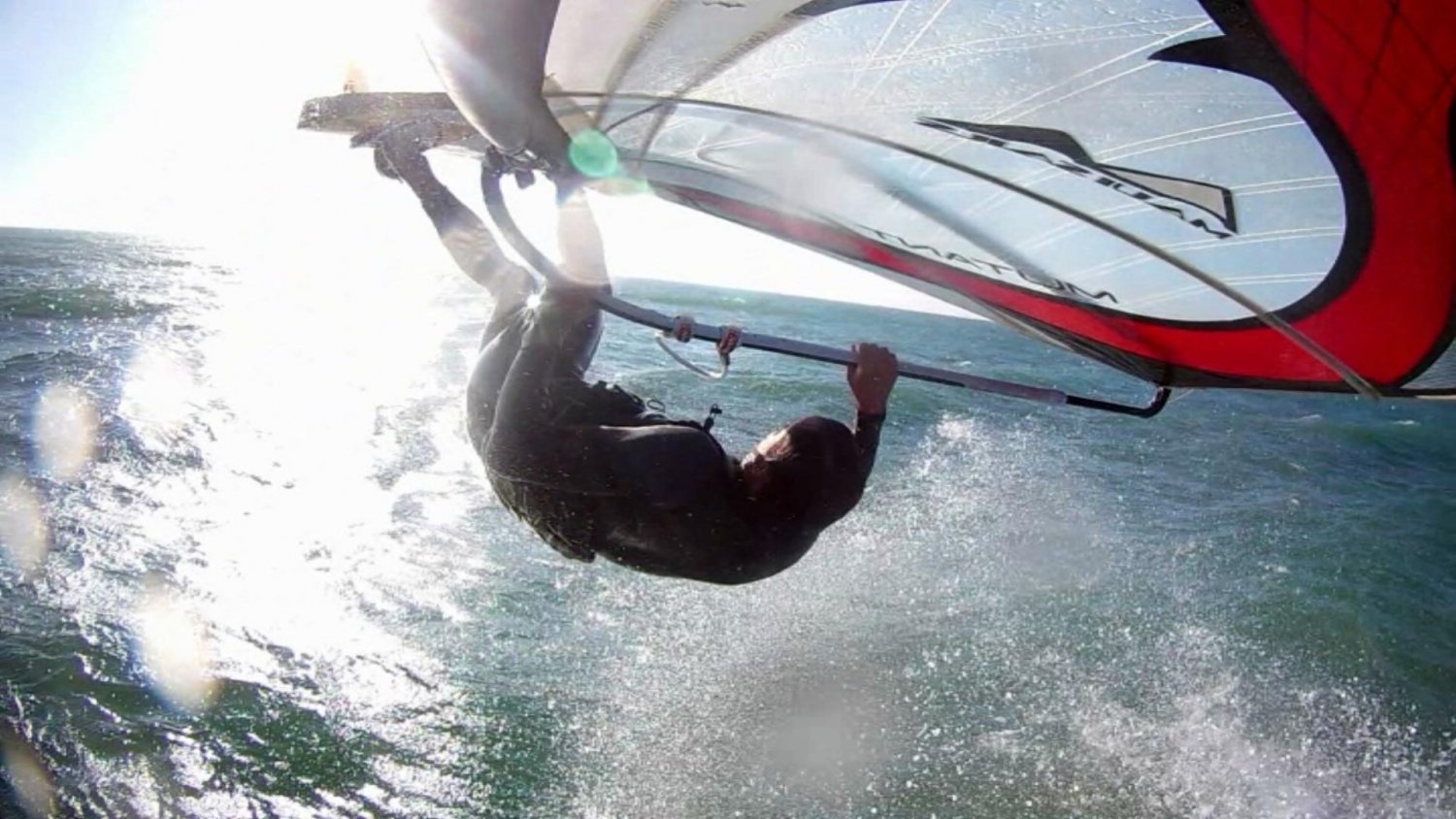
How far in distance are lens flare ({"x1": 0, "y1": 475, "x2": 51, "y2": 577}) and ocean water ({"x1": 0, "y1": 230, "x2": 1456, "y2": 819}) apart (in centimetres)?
4

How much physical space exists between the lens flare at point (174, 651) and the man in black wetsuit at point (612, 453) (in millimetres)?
4926

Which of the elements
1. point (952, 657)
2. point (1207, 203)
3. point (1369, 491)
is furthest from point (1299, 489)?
point (1207, 203)

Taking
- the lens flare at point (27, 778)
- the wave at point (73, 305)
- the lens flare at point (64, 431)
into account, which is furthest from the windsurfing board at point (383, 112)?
the wave at point (73, 305)

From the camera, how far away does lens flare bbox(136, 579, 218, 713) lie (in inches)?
234

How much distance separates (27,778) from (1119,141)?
251 inches

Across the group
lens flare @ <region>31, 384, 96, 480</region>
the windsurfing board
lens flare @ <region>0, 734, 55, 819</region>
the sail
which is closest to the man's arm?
the sail

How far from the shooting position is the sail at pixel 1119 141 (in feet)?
6.07

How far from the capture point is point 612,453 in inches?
85.1

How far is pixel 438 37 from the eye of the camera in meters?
1.68

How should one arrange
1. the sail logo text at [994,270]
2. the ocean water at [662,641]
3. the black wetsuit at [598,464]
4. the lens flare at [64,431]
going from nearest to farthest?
the black wetsuit at [598,464], the sail logo text at [994,270], the ocean water at [662,641], the lens flare at [64,431]

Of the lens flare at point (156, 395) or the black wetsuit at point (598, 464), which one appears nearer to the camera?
the black wetsuit at point (598, 464)

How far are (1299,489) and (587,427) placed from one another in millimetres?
15824

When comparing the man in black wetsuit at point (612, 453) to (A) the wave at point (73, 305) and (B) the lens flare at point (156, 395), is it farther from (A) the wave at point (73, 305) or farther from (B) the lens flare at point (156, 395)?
(A) the wave at point (73, 305)

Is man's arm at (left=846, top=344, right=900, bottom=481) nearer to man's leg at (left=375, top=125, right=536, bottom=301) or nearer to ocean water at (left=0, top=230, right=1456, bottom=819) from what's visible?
man's leg at (left=375, top=125, right=536, bottom=301)
